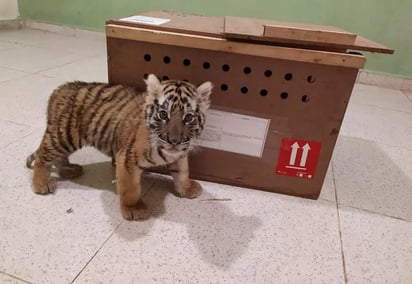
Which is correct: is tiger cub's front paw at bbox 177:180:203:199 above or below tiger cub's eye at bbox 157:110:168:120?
below

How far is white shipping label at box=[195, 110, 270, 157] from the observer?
0.99m

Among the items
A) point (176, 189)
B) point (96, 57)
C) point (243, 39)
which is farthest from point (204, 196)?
point (96, 57)

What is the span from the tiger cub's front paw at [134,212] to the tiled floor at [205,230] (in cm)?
2

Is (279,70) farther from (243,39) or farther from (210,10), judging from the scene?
(210,10)

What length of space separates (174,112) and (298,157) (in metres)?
0.45

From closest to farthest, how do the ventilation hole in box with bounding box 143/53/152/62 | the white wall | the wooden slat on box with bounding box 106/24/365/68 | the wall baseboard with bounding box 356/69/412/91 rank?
the wooden slat on box with bounding box 106/24/365/68 < the ventilation hole in box with bounding box 143/53/152/62 < the wall baseboard with bounding box 356/69/412/91 < the white wall

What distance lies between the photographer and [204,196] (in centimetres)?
103

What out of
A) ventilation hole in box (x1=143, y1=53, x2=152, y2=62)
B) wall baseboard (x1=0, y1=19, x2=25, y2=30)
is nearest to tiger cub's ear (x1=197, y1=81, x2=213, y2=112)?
ventilation hole in box (x1=143, y1=53, x2=152, y2=62)

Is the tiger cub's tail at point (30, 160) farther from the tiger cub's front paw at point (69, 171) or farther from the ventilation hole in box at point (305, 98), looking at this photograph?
the ventilation hole in box at point (305, 98)

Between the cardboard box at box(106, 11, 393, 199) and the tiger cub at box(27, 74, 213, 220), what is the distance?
112 millimetres

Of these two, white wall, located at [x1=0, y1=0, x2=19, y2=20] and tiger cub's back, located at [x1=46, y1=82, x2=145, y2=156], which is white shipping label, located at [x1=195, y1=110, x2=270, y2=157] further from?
white wall, located at [x1=0, y1=0, x2=19, y2=20]

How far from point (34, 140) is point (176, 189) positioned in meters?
0.62

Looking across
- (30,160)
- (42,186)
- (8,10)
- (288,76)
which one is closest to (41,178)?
(42,186)

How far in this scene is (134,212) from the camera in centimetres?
88
